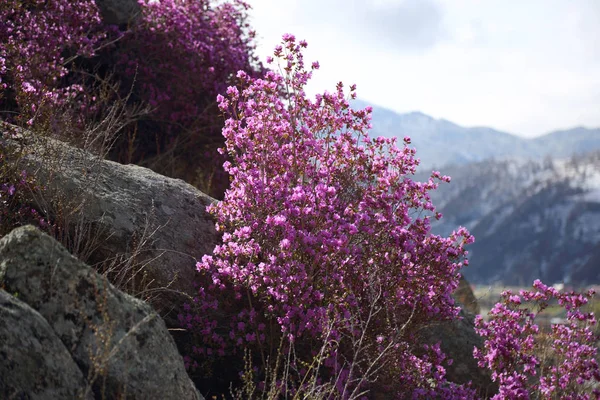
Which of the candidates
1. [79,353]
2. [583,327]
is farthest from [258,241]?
[583,327]

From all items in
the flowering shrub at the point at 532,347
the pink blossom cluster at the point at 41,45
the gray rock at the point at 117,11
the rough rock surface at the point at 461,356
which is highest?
the gray rock at the point at 117,11

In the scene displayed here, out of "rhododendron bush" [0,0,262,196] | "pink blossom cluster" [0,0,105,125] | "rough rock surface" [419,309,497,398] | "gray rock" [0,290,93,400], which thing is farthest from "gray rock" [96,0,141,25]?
"gray rock" [0,290,93,400]

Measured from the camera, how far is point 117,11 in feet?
42.2

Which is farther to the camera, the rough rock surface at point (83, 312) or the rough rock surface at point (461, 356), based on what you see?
the rough rock surface at point (461, 356)

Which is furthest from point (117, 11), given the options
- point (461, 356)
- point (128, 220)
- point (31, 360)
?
point (31, 360)

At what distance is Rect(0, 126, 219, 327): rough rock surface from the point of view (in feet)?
21.3

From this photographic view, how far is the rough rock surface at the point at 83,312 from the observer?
4074mm

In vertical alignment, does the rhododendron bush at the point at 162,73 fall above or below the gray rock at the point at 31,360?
above

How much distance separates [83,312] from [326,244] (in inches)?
112

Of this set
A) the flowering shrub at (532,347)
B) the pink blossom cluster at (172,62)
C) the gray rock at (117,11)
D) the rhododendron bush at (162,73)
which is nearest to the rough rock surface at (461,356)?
the flowering shrub at (532,347)

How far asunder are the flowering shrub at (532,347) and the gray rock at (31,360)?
16.0 feet

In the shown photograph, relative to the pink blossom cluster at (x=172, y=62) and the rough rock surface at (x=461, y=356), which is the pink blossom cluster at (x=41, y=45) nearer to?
the pink blossom cluster at (x=172, y=62)

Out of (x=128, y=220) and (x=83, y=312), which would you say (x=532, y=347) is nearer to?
(x=128, y=220)

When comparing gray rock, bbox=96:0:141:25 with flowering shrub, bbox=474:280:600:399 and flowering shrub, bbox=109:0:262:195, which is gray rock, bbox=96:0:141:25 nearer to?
flowering shrub, bbox=109:0:262:195
